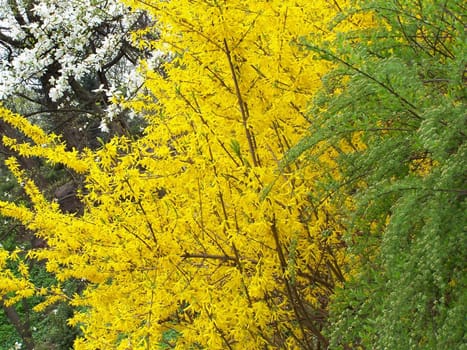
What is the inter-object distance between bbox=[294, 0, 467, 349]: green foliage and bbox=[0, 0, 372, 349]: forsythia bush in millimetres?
541

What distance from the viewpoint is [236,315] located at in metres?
2.87

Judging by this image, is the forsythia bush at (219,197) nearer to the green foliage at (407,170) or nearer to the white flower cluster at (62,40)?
the green foliage at (407,170)

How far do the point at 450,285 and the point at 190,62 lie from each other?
1.76 metres

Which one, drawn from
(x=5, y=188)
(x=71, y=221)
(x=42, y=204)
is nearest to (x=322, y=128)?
(x=71, y=221)

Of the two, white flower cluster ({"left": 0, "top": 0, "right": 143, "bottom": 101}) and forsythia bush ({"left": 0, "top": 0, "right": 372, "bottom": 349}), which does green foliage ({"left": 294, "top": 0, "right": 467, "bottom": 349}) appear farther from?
white flower cluster ({"left": 0, "top": 0, "right": 143, "bottom": 101})

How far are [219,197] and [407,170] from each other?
1134 millimetres

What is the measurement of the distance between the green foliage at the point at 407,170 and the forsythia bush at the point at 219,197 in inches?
21.3

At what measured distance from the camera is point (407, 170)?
2.02m

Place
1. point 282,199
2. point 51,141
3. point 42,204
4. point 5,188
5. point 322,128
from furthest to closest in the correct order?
1. point 5,188
2. point 42,204
3. point 51,141
4. point 282,199
5. point 322,128

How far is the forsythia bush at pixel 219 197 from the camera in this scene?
2.78m

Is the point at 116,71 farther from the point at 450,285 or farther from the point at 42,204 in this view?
the point at 450,285

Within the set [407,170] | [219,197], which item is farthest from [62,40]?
[407,170]

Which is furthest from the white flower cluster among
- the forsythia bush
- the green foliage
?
the green foliage

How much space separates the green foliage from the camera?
5.08ft
